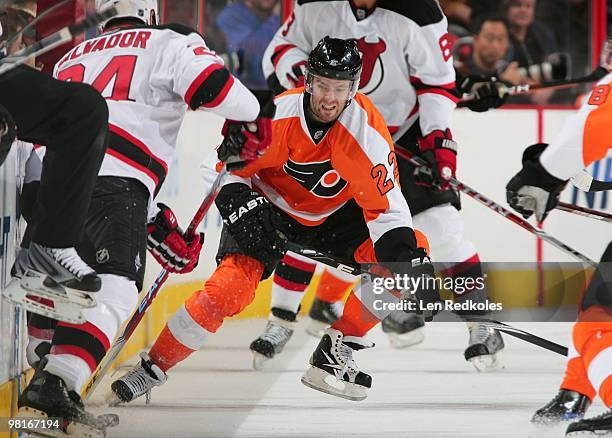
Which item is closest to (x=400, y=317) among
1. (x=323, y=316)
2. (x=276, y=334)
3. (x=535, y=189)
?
(x=323, y=316)

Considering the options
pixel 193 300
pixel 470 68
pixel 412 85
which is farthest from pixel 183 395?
pixel 470 68

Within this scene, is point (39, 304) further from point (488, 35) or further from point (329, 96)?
point (488, 35)

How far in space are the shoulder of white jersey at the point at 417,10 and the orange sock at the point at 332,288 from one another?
974 mm

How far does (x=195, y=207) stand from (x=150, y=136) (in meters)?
1.32

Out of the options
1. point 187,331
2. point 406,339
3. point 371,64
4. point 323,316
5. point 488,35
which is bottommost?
point 406,339

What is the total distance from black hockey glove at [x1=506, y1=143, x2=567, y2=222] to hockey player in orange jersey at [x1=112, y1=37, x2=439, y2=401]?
1.00 feet

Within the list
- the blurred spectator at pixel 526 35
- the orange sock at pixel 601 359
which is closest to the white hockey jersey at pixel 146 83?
the orange sock at pixel 601 359

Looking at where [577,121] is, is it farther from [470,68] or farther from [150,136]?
[470,68]

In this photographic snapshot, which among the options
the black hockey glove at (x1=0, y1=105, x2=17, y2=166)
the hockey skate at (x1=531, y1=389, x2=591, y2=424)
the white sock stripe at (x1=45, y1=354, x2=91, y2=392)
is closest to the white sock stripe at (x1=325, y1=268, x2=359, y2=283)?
the hockey skate at (x1=531, y1=389, x2=591, y2=424)

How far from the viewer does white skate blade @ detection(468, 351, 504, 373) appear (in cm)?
322

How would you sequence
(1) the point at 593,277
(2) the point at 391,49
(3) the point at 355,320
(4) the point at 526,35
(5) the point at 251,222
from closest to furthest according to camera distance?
(1) the point at 593,277, (5) the point at 251,222, (3) the point at 355,320, (2) the point at 391,49, (4) the point at 526,35

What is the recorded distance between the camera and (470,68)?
4.30m

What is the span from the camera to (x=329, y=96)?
2502mm

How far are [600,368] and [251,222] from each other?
89 centimetres
